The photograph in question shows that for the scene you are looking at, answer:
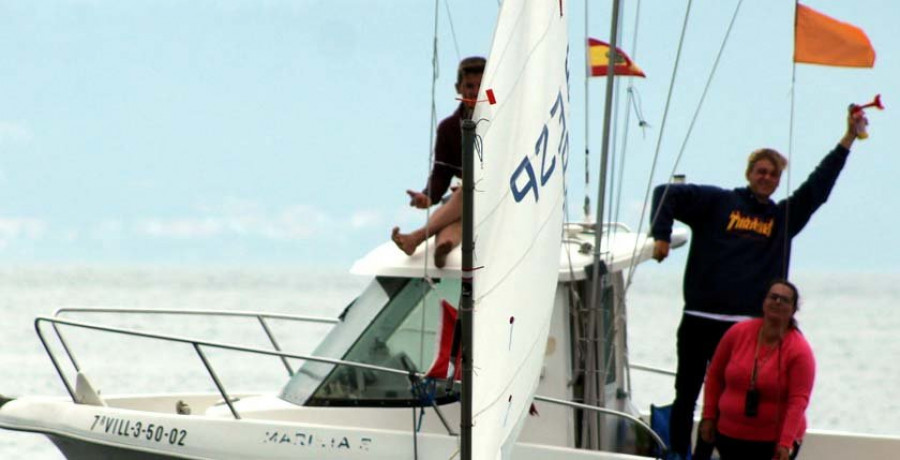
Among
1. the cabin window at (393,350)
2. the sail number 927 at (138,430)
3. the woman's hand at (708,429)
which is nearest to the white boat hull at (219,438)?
the sail number 927 at (138,430)

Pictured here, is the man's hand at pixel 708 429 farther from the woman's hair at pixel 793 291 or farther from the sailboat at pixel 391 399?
the woman's hair at pixel 793 291

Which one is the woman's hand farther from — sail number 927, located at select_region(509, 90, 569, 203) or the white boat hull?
sail number 927, located at select_region(509, 90, 569, 203)

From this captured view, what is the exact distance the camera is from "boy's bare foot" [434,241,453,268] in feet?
33.6

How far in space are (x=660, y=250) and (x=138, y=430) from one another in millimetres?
Answer: 2972

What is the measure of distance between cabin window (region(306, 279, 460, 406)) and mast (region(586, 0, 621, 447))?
0.76 m

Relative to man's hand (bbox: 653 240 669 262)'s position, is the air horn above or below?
above

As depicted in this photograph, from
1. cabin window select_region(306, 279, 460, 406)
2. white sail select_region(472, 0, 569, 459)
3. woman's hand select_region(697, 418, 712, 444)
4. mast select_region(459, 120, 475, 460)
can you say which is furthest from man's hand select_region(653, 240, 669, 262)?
mast select_region(459, 120, 475, 460)

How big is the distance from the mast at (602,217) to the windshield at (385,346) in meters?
0.76

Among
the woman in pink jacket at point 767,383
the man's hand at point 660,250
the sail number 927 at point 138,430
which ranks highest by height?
the man's hand at point 660,250

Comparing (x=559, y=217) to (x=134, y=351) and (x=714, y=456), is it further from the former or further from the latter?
(x=134, y=351)

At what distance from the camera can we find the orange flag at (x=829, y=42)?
11.3 metres

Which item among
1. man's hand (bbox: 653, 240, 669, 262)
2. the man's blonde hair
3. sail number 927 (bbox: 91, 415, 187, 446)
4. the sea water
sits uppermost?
the man's blonde hair

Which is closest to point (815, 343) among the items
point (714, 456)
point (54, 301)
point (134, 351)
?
point (134, 351)

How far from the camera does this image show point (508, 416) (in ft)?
24.4
